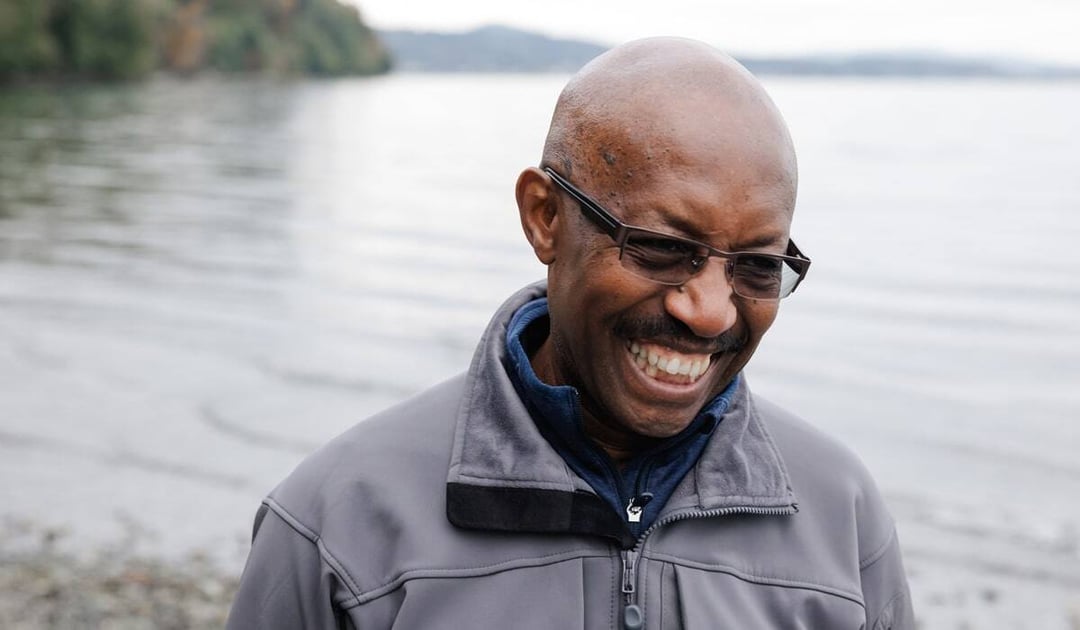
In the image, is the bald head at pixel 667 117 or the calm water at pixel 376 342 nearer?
the bald head at pixel 667 117

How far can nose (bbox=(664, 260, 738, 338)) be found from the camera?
2412mm

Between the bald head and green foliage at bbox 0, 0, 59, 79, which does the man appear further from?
green foliage at bbox 0, 0, 59, 79

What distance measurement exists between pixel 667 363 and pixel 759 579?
507mm

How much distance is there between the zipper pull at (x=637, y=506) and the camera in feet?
8.25

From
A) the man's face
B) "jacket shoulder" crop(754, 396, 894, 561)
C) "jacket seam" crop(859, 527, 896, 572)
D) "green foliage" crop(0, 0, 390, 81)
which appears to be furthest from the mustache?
"green foliage" crop(0, 0, 390, 81)

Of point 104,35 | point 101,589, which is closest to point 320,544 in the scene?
point 101,589

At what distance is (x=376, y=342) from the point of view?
47.0 ft

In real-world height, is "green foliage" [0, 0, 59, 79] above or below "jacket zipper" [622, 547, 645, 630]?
below

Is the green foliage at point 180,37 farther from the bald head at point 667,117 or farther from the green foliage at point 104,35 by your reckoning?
the bald head at point 667,117

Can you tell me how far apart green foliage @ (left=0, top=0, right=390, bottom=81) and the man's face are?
7179 cm

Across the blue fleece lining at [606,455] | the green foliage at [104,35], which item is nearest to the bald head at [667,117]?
the blue fleece lining at [606,455]

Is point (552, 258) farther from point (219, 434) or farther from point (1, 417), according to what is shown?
point (1, 417)

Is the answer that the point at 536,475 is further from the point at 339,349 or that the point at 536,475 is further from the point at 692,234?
the point at 339,349

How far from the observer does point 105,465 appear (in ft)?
30.3
